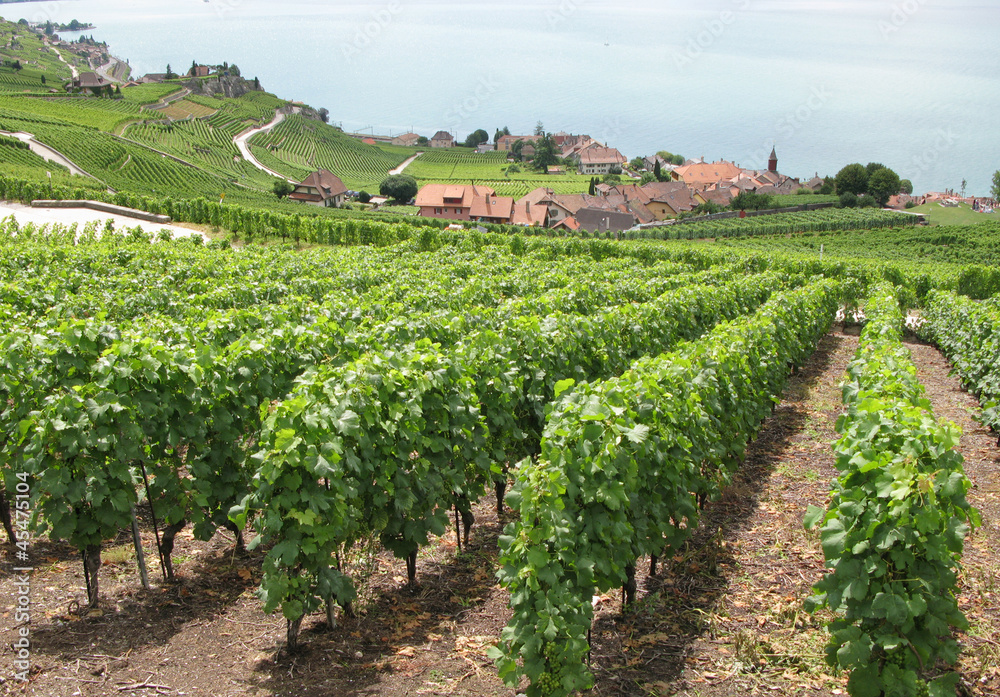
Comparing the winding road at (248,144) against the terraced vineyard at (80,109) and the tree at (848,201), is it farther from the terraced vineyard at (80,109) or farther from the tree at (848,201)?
the tree at (848,201)

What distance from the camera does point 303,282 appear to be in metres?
15.7

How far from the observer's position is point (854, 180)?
123625mm

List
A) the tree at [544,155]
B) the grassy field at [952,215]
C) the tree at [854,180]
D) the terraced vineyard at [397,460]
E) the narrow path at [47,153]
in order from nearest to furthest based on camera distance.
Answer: the terraced vineyard at [397,460] → the narrow path at [47,153] → the grassy field at [952,215] → the tree at [854,180] → the tree at [544,155]

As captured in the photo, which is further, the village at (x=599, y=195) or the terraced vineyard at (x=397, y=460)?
the village at (x=599, y=195)

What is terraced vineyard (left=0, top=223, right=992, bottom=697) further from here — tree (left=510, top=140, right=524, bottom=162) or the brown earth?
tree (left=510, top=140, right=524, bottom=162)

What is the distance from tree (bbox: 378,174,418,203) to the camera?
115 metres

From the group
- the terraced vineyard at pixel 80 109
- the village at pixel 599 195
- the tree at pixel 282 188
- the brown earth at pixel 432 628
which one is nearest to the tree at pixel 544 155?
the village at pixel 599 195

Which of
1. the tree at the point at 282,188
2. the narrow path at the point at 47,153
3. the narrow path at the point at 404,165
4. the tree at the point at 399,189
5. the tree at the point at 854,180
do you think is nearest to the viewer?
the narrow path at the point at 47,153

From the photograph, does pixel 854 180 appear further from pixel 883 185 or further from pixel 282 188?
pixel 282 188

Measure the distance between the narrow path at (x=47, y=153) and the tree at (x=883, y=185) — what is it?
404ft

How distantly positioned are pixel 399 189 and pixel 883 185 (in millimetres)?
87524

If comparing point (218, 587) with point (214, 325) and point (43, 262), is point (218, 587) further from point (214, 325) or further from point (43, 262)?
point (43, 262)

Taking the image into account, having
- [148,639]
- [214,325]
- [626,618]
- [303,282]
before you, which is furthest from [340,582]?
[303,282]

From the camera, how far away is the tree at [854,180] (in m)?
123
